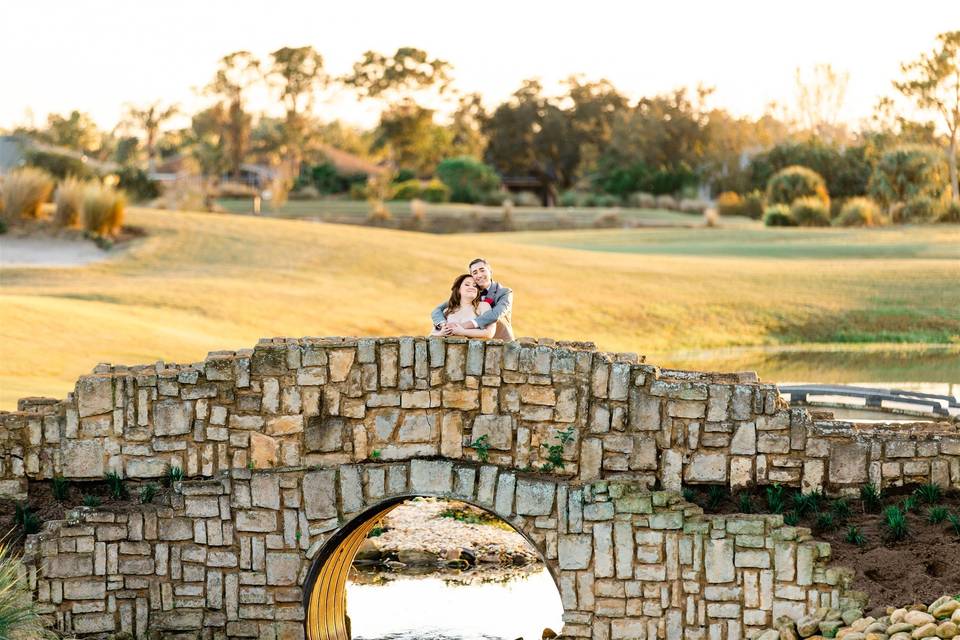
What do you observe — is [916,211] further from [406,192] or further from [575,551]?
[575,551]

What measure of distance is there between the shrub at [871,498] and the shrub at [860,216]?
112 ft

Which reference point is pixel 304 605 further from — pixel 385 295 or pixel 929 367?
pixel 385 295

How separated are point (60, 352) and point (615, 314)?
12.0m

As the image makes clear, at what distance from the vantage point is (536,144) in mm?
79438

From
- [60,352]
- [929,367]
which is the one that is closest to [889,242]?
[929,367]

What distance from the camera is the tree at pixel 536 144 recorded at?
3113 inches

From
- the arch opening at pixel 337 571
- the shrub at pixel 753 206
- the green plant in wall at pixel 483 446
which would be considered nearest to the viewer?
the green plant in wall at pixel 483 446

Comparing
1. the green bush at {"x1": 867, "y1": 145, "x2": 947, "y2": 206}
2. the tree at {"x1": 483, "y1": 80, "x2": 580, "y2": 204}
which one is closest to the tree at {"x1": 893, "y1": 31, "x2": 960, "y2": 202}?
the green bush at {"x1": 867, "y1": 145, "x2": 947, "y2": 206}

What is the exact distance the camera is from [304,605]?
1101 cm

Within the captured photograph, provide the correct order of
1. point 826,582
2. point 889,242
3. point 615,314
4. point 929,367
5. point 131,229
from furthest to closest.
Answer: point 889,242 < point 131,229 < point 615,314 < point 929,367 < point 826,582

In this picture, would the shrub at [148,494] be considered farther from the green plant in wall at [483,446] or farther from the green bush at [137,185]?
the green bush at [137,185]

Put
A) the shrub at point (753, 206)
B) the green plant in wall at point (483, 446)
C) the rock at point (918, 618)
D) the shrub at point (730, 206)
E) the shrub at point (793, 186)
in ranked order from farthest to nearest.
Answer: the shrub at point (730, 206) < the shrub at point (753, 206) < the shrub at point (793, 186) < the green plant in wall at point (483, 446) < the rock at point (918, 618)

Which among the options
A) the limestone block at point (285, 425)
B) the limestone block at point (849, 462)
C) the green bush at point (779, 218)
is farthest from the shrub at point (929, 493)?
the green bush at point (779, 218)

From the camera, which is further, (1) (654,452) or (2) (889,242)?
(2) (889,242)
